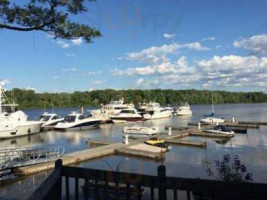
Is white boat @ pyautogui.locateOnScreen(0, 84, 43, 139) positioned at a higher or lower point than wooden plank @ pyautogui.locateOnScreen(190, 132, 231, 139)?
higher

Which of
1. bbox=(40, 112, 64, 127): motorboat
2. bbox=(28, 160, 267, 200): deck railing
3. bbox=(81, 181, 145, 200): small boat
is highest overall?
bbox=(28, 160, 267, 200): deck railing

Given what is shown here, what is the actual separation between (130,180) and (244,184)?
178 cm

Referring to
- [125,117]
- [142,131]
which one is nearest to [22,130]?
[142,131]

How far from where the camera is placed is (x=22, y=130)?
48.0m

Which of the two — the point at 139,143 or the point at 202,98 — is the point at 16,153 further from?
the point at 202,98

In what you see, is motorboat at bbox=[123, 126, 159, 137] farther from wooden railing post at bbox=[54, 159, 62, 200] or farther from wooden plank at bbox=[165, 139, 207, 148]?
wooden railing post at bbox=[54, 159, 62, 200]

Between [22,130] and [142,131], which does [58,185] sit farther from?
[22,130]

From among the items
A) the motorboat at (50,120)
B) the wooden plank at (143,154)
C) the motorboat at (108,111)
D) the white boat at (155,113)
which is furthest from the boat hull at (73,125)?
the wooden plank at (143,154)

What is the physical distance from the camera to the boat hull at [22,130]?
1789 inches

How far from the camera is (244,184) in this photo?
4621mm

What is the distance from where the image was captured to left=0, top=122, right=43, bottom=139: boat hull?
45.4 metres

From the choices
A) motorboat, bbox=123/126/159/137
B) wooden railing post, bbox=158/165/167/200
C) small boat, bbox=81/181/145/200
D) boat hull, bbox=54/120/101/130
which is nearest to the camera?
wooden railing post, bbox=158/165/167/200

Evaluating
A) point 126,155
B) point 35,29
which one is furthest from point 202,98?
point 35,29

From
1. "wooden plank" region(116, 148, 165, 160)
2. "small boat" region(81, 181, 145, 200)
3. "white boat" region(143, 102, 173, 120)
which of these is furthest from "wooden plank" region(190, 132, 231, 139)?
"white boat" region(143, 102, 173, 120)
